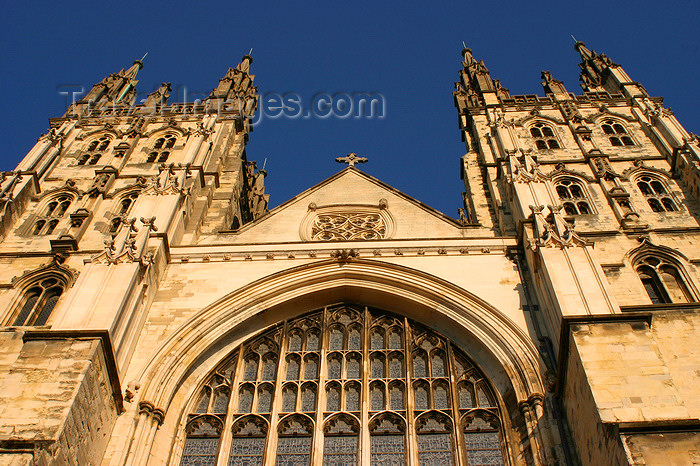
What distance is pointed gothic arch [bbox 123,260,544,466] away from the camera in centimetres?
1105

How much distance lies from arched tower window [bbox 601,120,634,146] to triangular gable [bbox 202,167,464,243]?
20.3 ft

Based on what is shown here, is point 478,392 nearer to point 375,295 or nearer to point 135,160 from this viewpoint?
point 375,295

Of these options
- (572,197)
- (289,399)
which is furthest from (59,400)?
(572,197)

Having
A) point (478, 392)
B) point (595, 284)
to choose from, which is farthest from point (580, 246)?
point (478, 392)

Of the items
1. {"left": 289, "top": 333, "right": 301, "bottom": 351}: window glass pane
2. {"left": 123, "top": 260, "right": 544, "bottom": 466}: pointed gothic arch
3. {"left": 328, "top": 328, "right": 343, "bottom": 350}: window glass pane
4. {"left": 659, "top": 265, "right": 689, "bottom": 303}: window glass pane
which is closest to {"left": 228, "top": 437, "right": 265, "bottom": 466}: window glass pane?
{"left": 123, "top": 260, "right": 544, "bottom": 466}: pointed gothic arch

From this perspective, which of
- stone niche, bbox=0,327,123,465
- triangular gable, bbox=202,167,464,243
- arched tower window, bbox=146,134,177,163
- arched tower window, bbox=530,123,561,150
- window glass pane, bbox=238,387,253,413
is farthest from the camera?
arched tower window, bbox=146,134,177,163

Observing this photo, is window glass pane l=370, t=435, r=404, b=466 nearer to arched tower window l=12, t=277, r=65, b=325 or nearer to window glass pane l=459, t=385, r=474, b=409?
window glass pane l=459, t=385, r=474, b=409

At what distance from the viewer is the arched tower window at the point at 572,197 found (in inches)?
635

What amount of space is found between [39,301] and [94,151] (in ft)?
25.3

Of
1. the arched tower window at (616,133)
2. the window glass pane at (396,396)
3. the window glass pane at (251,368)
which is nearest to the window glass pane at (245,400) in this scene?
the window glass pane at (251,368)

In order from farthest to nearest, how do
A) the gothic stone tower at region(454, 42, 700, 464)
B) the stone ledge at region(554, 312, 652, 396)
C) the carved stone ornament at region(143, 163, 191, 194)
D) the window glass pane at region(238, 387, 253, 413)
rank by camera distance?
1. the carved stone ornament at region(143, 163, 191, 194)
2. the window glass pane at region(238, 387, 253, 413)
3. the stone ledge at region(554, 312, 652, 396)
4. the gothic stone tower at region(454, 42, 700, 464)

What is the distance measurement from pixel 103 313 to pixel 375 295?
4.64m

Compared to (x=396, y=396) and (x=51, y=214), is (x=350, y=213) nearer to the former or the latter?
(x=396, y=396)

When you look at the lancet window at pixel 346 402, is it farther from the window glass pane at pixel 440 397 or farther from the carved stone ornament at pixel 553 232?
the carved stone ornament at pixel 553 232
